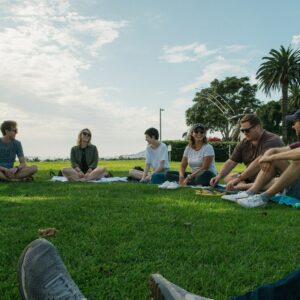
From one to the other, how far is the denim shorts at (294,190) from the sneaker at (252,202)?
721 millimetres

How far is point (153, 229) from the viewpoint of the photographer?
3807mm

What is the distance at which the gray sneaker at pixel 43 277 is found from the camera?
1933 mm

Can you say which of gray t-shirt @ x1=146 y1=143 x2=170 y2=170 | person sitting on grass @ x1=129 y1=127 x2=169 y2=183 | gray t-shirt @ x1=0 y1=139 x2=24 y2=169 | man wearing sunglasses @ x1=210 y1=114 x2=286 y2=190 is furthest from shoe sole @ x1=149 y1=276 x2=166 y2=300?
gray t-shirt @ x1=0 y1=139 x2=24 y2=169

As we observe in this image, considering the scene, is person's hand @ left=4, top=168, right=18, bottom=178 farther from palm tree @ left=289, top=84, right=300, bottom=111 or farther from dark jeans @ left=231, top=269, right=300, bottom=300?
palm tree @ left=289, top=84, right=300, bottom=111

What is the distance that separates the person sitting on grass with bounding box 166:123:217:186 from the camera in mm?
8375

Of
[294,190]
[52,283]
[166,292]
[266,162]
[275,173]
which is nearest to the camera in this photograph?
[166,292]

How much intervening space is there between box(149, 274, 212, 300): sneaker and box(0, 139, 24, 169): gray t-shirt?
8.72m

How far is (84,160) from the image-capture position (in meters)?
10.6

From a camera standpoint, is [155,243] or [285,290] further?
[155,243]

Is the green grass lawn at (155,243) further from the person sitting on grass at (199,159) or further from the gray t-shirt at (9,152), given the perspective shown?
the gray t-shirt at (9,152)

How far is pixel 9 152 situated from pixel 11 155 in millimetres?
99

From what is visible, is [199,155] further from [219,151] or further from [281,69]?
[281,69]

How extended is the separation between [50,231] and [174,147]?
3436cm

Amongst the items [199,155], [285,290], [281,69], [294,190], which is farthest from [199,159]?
[281,69]
